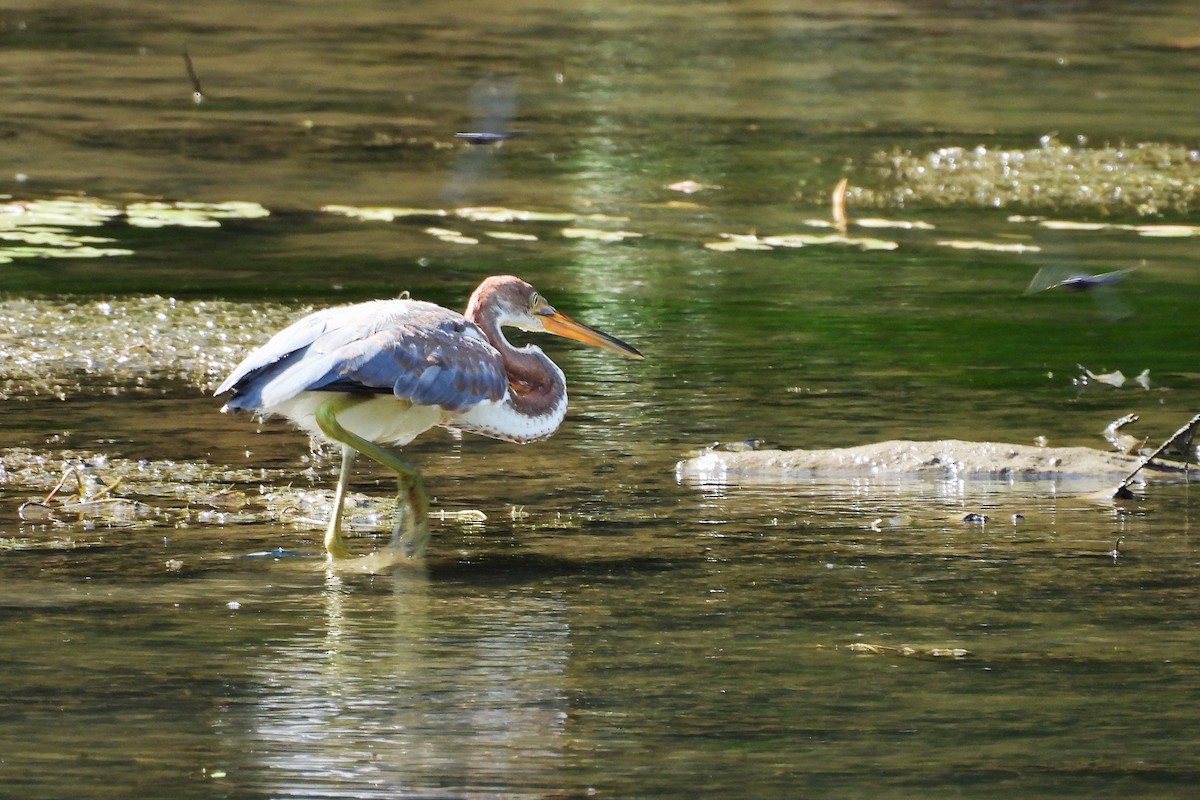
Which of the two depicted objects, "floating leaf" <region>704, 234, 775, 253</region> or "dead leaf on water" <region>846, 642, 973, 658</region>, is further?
"floating leaf" <region>704, 234, 775, 253</region>

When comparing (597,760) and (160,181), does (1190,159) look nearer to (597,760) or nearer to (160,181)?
(160,181)

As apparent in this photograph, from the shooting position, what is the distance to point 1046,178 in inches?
575

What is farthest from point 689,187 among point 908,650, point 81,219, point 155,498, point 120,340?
point 908,650

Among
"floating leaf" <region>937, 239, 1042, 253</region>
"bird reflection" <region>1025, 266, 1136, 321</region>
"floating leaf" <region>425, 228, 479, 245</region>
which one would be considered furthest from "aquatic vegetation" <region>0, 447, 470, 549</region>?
"floating leaf" <region>937, 239, 1042, 253</region>

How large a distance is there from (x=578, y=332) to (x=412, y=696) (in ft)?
9.98

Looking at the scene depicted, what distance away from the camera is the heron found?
692 cm

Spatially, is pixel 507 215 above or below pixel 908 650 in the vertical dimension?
above

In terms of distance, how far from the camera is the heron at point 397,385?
6.92 metres

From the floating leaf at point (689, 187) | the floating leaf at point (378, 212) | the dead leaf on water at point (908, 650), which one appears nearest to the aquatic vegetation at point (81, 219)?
the floating leaf at point (378, 212)

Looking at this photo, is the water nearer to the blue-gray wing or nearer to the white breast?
the white breast

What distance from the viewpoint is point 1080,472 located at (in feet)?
25.8

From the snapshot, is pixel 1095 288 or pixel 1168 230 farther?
pixel 1168 230

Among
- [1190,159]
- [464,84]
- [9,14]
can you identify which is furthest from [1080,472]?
[9,14]

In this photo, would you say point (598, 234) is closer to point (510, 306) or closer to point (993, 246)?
point (993, 246)
